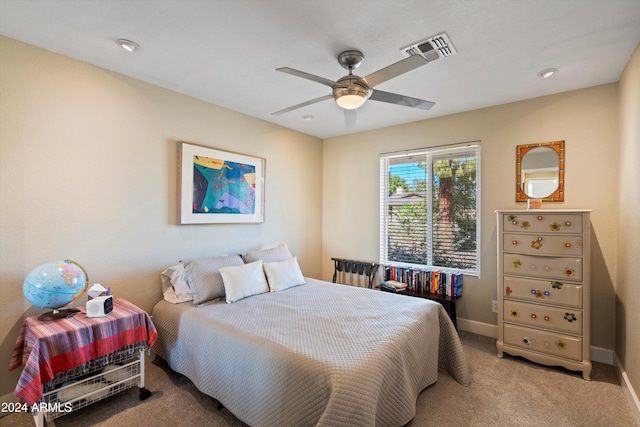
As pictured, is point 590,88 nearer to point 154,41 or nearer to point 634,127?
point 634,127

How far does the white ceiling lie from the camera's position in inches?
66.4

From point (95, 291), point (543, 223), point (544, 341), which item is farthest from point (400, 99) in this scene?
point (95, 291)

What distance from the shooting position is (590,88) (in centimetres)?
269

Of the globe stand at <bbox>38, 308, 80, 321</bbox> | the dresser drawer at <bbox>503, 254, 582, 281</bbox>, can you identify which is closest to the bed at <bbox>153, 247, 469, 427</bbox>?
the globe stand at <bbox>38, 308, 80, 321</bbox>

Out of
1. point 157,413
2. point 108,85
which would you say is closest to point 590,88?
point 108,85

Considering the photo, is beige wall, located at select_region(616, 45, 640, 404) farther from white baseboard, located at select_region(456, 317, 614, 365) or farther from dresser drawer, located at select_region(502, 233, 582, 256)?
dresser drawer, located at select_region(502, 233, 582, 256)

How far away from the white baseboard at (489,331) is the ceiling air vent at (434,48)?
280 cm

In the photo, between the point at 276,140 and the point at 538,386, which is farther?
the point at 276,140

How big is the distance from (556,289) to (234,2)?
3.25m

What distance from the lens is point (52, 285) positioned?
190 centimetres

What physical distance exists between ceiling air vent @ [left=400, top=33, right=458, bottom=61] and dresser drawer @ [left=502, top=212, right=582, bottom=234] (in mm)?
1590

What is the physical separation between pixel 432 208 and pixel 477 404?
2141mm

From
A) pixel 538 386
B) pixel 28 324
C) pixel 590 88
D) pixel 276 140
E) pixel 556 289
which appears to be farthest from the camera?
pixel 276 140

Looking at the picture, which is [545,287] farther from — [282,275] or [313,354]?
[282,275]
